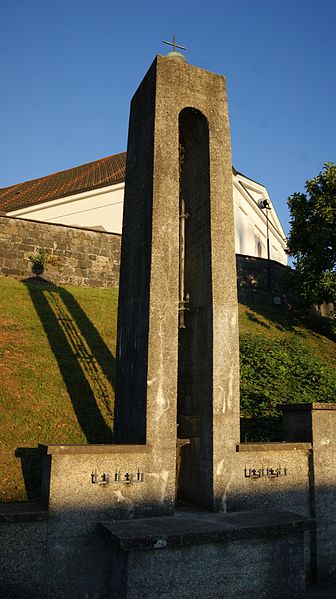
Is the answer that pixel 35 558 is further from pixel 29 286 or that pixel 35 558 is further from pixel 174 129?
pixel 29 286

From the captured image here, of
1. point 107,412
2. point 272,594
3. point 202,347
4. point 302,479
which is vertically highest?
point 202,347

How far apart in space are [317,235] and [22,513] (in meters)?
15.0

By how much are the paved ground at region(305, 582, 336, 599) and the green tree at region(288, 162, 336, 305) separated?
479 inches

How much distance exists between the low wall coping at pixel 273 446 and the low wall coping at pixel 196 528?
2.49 ft

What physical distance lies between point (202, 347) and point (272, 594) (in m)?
2.96

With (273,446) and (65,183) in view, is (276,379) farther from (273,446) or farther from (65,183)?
(65,183)

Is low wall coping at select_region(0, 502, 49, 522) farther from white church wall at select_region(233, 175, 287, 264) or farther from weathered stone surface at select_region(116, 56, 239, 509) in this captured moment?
white church wall at select_region(233, 175, 287, 264)

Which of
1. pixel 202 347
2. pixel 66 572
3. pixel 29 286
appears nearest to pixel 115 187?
pixel 29 286

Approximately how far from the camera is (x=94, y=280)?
701 inches

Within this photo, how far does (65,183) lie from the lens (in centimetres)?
2902

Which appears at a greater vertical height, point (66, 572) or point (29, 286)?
point (29, 286)

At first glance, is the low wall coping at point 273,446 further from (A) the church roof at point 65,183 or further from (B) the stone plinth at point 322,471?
(A) the church roof at point 65,183

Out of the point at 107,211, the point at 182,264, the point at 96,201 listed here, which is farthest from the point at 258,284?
the point at 182,264

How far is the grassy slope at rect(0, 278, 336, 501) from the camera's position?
7252mm
